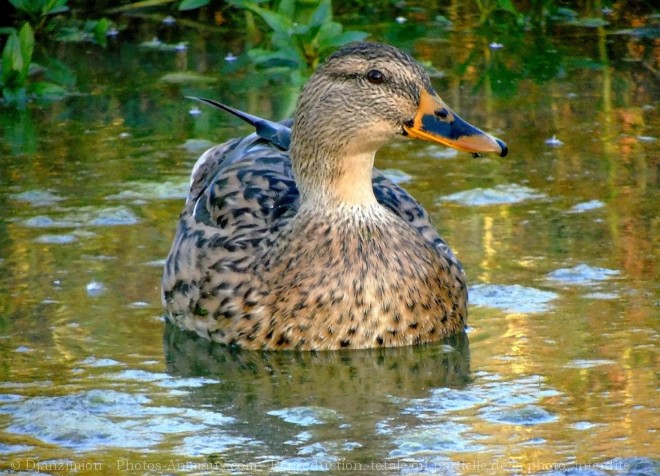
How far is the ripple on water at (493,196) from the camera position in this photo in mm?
7930

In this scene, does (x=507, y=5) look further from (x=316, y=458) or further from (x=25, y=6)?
(x=316, y=458)

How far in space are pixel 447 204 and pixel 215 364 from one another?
2.19m

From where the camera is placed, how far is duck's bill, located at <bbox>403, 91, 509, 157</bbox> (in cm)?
623

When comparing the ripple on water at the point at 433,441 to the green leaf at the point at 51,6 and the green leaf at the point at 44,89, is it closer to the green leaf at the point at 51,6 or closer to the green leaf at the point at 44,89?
the green leaf at the point at 44,89

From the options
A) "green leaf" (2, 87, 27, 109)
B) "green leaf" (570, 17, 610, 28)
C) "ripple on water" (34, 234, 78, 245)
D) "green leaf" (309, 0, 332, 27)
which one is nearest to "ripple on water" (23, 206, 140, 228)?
"ripple on water" (34, 234, 78, 245)

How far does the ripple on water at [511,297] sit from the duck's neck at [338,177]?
637mm

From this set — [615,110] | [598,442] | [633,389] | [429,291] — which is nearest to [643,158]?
[615,110]

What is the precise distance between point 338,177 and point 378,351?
81cm

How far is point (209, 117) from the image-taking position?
9.98m

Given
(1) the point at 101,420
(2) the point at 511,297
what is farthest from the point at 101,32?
(1) the point at 101,420

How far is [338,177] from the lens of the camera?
21.4 ft

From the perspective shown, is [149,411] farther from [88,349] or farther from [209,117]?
[209,117]

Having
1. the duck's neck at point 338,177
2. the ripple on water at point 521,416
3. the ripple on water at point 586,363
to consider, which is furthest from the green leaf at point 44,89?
the ripple on water at point 521,416

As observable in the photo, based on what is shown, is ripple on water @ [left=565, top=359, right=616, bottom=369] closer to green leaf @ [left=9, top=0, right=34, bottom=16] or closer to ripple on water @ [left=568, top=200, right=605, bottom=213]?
ripple on water @ [left=568, top=200, right=605, bottom=213]
